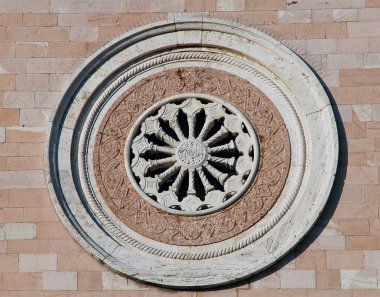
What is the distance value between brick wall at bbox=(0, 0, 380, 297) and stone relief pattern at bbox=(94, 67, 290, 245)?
0.62 m

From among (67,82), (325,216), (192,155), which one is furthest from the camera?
(67,82)

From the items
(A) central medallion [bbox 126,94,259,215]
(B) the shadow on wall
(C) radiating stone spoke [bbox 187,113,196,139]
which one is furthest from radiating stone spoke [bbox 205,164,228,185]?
(B) the shadow on wall

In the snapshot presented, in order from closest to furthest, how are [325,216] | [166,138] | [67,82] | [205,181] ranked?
[325,216]
[205,181]
[166,138]
[67,82]

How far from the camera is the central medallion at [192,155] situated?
23.0m

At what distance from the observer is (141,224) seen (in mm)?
22938

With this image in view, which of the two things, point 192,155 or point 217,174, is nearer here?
point 217,174

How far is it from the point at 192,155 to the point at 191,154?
0.02 meters

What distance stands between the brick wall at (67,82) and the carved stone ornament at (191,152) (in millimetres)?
167

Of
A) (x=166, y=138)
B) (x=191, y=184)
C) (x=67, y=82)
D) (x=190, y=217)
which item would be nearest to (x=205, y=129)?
(x=166, y=138)

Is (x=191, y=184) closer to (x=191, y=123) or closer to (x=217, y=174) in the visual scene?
(x=217, y=174)

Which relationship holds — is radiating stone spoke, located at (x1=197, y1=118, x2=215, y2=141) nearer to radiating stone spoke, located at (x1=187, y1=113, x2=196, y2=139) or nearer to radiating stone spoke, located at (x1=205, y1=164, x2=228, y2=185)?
radiating stone spoke, located at (x1=187, y1=113, x2=196, y2=139)

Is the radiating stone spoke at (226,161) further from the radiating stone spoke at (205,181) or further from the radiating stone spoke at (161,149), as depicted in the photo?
the radiating stone spoke at (161,149)

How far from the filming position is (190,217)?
2292 cm

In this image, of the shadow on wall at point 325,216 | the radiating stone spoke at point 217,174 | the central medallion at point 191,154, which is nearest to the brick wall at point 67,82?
the shadow on wall at point 325,216
